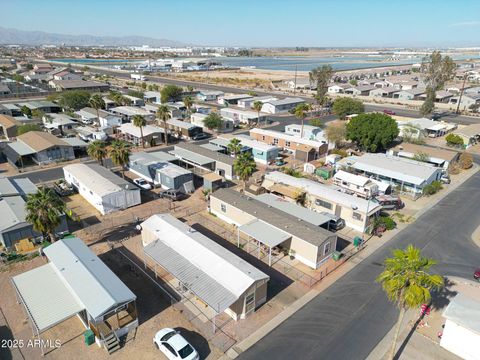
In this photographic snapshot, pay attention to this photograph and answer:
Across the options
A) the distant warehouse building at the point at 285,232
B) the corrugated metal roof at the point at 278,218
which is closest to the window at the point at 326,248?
the distant warehouse building at the point at 285,232

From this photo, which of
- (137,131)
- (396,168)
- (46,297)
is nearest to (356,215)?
(396,168)

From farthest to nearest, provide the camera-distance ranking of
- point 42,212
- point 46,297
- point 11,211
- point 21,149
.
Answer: point 21,149 → point 11,211 → point 42,212 → point 46,297

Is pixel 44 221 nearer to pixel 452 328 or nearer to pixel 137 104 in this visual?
pixel 452 328

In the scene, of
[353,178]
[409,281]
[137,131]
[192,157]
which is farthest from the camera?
[137,131]

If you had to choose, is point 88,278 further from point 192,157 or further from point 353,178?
point 353,178

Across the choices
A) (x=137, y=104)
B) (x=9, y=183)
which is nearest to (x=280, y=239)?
(x=9, y=183)
